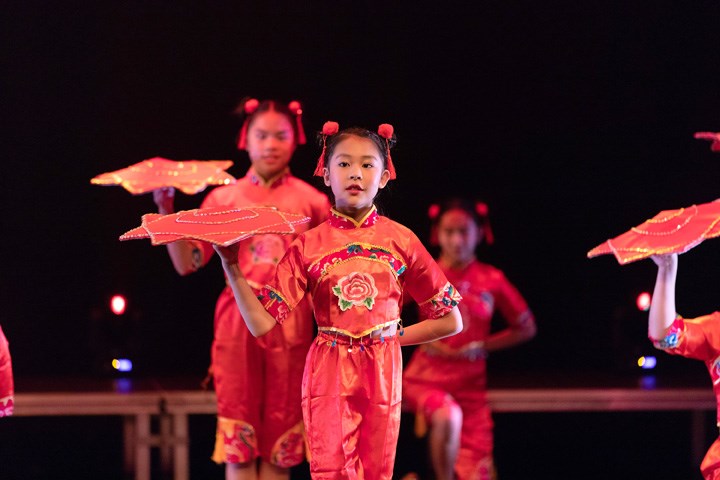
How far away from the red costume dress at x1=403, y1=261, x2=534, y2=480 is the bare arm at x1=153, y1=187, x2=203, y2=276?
984 mm

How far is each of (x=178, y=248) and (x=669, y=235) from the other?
58.5 inches

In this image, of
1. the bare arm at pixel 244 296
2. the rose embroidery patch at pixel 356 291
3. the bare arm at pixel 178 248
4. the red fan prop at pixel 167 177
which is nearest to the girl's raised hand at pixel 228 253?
the bare arm at pixel 244 296

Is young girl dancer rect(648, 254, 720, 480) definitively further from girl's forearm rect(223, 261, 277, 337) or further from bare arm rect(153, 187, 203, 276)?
bare arm rect(153, 187, 203, 276)

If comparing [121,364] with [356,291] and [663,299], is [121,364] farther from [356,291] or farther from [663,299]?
[663,299]

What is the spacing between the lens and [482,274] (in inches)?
160

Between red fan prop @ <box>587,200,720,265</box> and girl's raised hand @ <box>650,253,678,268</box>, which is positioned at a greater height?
red fan prop @ <box>587,200,720,265</box>

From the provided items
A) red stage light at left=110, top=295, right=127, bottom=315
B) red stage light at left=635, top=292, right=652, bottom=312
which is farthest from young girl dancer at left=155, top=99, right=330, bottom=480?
red stage light at left=635, top=292, right=652, bottom=312

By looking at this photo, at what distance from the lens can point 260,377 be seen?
3396 millimetres

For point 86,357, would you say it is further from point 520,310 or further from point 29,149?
point 520,310

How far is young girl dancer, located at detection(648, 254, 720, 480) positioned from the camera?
9.25 feet

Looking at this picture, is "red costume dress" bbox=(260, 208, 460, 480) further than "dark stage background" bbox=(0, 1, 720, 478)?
No

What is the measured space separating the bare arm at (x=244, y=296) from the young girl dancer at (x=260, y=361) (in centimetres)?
66

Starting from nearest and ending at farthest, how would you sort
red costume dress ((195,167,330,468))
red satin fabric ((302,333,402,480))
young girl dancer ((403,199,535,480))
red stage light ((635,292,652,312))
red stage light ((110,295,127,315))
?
red satin fabric ((302,333,402,480)) → red costume dress ((195,167,330,468)) → young girl dancer ((403,199,535,480)) → red stage light ((110,295,127,315)) → red stage light ((635,292,652,312))

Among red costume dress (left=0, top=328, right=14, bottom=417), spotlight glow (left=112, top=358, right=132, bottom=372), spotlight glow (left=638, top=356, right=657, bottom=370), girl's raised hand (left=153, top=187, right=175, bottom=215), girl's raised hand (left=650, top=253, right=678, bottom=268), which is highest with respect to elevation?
girl's raised hand (left=153, top=187, right=175, bottom=215)
